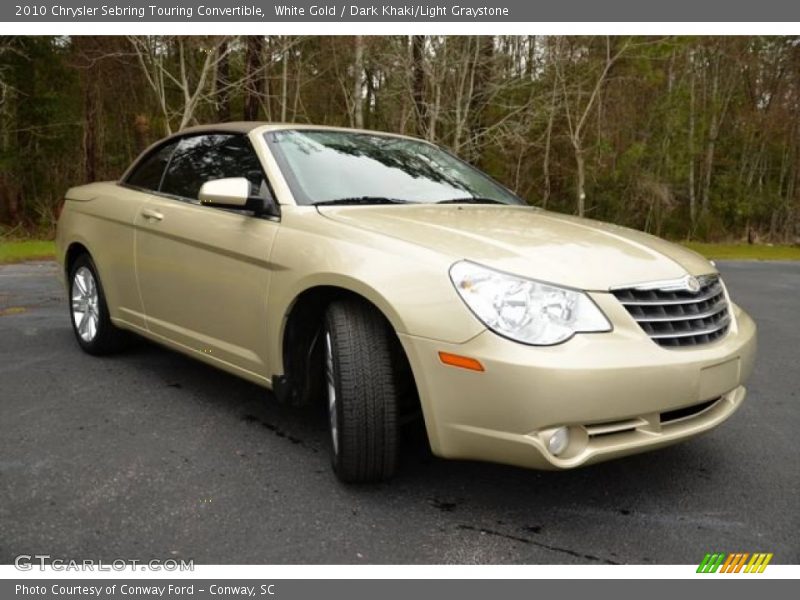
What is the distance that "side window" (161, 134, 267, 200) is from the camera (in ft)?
11.3

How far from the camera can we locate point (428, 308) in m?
2.38

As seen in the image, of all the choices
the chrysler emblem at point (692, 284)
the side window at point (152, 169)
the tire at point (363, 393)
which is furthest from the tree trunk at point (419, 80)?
the tire at point (363, 393)

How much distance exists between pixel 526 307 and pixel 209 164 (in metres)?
2.26

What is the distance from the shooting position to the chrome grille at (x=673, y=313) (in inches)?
94.8

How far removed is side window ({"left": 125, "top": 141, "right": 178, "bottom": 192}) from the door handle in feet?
0.87

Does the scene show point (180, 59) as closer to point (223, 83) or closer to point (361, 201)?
point (223, 83)

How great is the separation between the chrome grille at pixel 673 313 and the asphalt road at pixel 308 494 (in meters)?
0.68

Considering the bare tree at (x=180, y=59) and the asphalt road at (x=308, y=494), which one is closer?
the asphalt road at (x=308, y=494)

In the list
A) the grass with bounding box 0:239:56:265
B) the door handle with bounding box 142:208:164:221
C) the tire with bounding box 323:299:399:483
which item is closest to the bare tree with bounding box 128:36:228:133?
the grass with bounding box 0:239:56:265

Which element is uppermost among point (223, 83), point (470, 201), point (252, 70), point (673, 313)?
point (252, 70)

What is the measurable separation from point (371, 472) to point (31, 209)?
26650mm

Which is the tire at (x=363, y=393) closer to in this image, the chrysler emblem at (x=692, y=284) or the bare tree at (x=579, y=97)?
the chrysler emblem at (x=692, y=284)

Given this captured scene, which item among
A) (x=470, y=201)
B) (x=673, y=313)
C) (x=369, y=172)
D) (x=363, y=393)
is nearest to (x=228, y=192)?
(x=369, y=172)

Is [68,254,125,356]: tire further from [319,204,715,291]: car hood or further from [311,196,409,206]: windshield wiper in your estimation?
[319,204,715,291]: car hood
